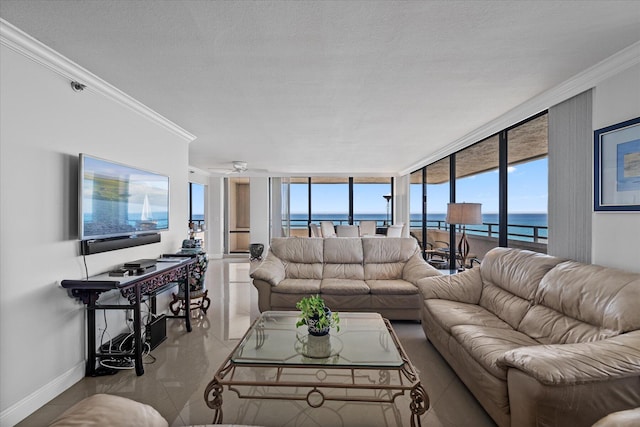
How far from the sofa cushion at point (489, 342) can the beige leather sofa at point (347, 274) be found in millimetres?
1315

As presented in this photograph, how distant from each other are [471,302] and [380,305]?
1033mm

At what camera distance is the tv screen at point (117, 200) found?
2.49m

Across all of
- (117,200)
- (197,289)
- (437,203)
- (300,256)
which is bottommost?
(197,289)

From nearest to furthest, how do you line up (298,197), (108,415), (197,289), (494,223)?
(108,415), (197,289), (494,223), (298,197)

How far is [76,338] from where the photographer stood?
8.29ft

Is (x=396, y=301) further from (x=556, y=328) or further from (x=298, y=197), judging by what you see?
(x=298, y=197)

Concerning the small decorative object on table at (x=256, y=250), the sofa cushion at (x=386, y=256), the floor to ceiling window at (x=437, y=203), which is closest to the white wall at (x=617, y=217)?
the sofa cushion at (x=386, y=256)

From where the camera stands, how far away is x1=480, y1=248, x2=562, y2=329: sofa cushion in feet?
8.46

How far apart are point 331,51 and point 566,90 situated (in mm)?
2232

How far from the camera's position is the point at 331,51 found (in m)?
2.21

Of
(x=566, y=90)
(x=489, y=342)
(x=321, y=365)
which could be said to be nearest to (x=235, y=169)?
(x=321, y=365)

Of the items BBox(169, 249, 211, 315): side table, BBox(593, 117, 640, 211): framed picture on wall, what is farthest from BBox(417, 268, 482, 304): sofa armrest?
BBox(169, 249, 211, 315): side table

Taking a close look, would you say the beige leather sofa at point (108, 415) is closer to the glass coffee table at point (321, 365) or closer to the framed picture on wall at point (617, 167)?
the glass coffee table at point (321, 365)

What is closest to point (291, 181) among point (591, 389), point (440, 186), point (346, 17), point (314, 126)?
point (440, 186)
